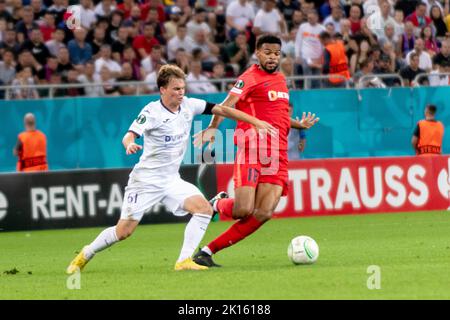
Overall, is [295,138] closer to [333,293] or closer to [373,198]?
[373,198]

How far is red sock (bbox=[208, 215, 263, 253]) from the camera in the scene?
12812 mm

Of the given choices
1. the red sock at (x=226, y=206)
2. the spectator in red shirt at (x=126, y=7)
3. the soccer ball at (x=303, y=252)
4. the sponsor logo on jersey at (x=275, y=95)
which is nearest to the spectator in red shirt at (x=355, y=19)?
the spectator in red shirt at (x=126, y=7)

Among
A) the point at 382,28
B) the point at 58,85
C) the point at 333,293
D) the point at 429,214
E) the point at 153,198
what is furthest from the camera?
the point at 382,28

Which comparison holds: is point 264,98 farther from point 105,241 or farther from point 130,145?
point 105,241

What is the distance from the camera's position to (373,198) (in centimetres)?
2180

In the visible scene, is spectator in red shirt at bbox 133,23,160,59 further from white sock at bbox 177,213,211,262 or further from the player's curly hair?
white sock at bbox 177,213,211,262

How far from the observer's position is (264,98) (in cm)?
1326

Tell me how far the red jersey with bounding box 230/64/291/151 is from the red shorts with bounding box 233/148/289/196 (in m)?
0.21

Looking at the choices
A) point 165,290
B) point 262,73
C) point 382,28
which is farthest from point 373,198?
point 165,290

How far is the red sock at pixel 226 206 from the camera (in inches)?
515

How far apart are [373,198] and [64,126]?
19.9 feet

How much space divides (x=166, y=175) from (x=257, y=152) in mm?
1051

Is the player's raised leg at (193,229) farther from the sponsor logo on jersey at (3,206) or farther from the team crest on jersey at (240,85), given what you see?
the sponsor logo on jersey at (3,206)

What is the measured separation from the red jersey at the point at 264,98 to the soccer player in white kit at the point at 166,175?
74 centimetres
